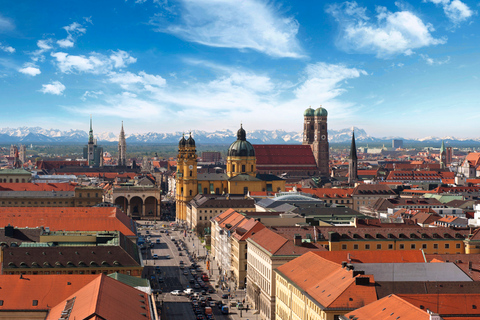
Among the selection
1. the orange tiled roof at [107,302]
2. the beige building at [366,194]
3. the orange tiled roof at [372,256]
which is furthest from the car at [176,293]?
the beige building at [366,194]

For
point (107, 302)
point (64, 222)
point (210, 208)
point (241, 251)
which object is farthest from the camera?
point (210, 208)

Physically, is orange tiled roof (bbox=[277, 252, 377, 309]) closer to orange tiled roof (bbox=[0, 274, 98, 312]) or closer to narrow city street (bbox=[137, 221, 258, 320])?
narrow city street (bbox=[137, 221, 258, 320])

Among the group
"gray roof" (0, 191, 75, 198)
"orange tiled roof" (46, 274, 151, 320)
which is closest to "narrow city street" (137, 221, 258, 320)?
"orange tiled roof" (46, 274, 151, 320)

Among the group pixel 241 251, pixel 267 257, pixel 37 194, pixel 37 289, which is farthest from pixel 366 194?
pixel 37 289

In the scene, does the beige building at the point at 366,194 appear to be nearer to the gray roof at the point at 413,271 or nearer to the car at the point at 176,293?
the car at the point at 176,293

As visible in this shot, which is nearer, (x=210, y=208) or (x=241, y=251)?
(x=241, y=251)

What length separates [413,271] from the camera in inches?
2817

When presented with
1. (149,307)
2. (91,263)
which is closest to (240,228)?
(91,263)

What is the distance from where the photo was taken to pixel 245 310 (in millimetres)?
96375

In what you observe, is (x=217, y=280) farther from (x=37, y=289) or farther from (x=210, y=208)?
(x=210, y=208)

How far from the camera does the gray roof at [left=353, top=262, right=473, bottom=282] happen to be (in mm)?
70125

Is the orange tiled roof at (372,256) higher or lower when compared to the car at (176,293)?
higher

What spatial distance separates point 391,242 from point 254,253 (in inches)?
761

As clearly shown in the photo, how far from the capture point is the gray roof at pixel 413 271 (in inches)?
2761
